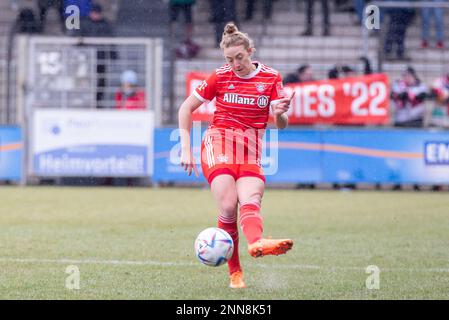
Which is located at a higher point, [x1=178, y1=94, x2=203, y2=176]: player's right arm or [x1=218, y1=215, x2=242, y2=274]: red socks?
[x1=178, y1=94, x2=203, y2=176]: player's right arm

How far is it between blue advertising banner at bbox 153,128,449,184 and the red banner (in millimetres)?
693

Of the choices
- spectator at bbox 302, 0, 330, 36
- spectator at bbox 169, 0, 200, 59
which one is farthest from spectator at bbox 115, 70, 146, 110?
spectator at bbox 302, 0, 330, 36

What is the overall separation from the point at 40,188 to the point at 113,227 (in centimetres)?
689

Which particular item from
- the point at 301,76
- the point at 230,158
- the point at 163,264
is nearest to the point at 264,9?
the point at 301,76

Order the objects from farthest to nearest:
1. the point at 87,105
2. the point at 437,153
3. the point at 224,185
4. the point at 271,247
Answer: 1. the point at 87,105
2. the point at 437,153
3. the point at 224,185
4. the point at 271,247

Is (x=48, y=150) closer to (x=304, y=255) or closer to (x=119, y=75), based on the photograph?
(x=119, y=75)

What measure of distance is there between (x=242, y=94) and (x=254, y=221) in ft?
3.56

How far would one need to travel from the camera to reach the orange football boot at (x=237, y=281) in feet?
26.8

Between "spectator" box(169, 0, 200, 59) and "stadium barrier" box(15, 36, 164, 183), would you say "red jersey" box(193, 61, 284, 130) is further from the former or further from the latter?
"spectator" box(169, 0, 200, 59)

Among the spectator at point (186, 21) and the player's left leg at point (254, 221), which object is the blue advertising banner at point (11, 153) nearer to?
→ the spectator at point (186, 21)

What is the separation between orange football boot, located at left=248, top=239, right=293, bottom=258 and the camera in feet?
24.6

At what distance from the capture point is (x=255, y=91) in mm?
8328

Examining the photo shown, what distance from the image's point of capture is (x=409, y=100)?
20766mm

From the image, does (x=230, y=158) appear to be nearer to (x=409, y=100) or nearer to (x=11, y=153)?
(x=11, y=153)
